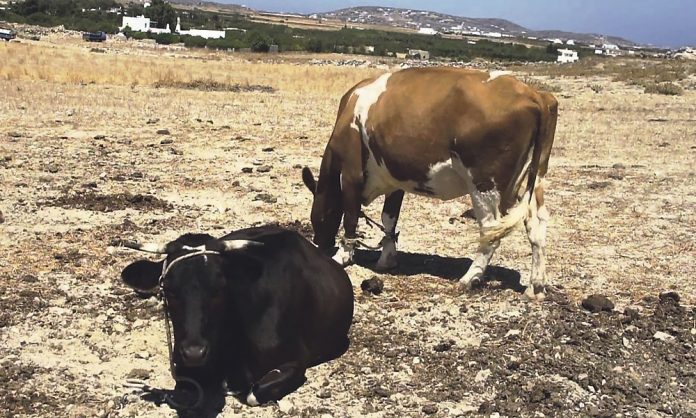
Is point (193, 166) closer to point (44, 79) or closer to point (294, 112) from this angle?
point (294, 112)

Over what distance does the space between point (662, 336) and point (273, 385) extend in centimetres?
359

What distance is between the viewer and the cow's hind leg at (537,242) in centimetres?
743

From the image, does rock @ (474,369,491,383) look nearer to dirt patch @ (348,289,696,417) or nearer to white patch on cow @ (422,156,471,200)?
dirt patch @ (348,289,696,417)

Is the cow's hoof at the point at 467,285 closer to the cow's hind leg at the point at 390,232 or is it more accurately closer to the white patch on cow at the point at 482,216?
the white patch on cow at the point at 482,216

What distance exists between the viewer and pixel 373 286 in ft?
24.9

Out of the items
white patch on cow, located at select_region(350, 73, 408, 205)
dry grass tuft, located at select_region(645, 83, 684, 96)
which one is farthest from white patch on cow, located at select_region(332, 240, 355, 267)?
dry grass tuft, located at select_region(645, 83, 684, 96)

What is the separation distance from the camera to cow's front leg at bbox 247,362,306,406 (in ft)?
17.4

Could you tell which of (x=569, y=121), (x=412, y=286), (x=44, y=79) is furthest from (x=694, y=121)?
(x=44, y=79)

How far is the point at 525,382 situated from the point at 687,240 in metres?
5.03

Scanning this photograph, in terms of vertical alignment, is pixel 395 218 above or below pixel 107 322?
above

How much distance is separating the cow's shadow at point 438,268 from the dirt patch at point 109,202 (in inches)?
122

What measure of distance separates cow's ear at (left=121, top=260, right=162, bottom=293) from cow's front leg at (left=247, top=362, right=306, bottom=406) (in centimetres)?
101

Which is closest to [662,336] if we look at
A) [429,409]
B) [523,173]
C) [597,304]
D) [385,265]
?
[597,304]

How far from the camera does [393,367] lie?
19.9ft
